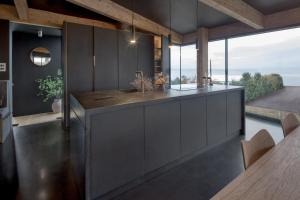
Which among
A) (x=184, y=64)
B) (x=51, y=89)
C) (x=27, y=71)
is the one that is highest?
(x=184, y=64)

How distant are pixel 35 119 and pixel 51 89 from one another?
116 cm

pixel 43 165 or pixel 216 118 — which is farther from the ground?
pixel 216 118

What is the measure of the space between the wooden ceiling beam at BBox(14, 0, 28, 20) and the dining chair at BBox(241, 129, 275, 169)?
14.1 feet

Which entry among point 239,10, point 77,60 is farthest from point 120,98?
point 239,10

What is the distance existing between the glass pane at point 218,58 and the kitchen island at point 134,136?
10.1ft

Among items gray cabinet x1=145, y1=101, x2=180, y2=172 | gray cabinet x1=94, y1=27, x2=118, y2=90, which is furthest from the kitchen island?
gray cabinet x1=94, y1=27, x2=118, y2=90

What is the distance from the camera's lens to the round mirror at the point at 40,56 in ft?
20.6

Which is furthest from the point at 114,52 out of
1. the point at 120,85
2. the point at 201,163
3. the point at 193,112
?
the point at 201,163

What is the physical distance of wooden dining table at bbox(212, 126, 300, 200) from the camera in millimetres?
784

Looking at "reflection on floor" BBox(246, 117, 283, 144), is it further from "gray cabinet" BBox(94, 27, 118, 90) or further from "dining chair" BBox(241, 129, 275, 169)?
"gray cabinet" BBox(94, 27, 118, 90)

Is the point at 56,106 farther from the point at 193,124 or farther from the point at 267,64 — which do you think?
the point at 267,64

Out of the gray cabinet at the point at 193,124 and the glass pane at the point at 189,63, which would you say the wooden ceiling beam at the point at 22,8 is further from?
the glass pane at the point at 189,63

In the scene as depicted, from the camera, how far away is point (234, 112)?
12.9ft

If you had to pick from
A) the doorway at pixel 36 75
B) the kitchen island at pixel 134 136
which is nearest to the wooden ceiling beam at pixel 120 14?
the doorway at pixel 36 75
